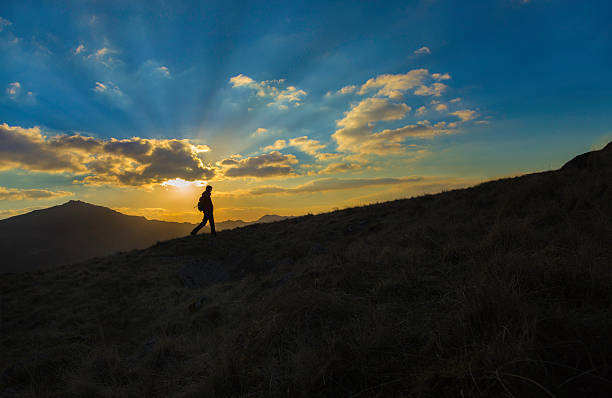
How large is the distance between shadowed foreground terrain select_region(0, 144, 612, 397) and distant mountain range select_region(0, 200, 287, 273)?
10619cm

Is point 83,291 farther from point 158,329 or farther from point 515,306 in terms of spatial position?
point 515,306

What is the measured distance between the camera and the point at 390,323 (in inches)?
101

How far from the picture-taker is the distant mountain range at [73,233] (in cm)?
11131

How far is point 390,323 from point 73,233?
604 feet

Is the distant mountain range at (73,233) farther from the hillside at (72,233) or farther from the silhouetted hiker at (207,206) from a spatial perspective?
the silhouetted hiker at (207,206)

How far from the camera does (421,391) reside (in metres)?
1.70

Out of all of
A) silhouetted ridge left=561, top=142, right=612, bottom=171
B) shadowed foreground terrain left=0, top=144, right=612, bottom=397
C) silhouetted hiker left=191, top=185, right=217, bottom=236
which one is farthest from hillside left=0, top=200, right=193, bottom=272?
silhouetted ridge left=561, top=142, right=612, bottom=171

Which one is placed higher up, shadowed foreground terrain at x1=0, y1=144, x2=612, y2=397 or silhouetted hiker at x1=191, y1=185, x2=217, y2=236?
silhouetted hiker at x1=191, y1=185, x2=217, y2=236

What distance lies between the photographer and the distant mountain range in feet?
365

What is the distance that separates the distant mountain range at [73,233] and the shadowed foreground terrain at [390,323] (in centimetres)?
10619

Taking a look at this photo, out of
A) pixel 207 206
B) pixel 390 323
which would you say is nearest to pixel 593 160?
pixel 390 323

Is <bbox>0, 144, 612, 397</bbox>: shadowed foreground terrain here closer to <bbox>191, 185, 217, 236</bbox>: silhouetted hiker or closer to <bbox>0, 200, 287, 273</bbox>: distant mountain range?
<bbox>191, 185, 217, 236</bbox>: silhouetted hiker

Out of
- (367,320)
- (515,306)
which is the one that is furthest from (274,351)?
(515,306)

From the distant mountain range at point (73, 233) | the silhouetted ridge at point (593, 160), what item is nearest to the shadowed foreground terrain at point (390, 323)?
the silhouetted ridge at point (593, 160)
